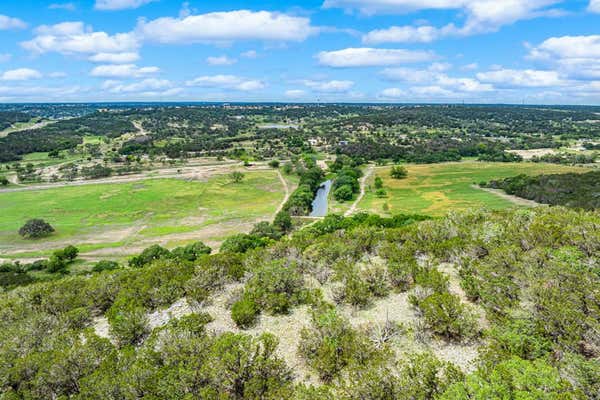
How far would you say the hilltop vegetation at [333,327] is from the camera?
49.1 feet

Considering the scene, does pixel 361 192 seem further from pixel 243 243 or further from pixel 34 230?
pixel 34 230

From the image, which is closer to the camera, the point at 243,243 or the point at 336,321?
the point at 336,321

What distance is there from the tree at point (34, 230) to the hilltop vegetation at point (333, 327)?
57.2 metres

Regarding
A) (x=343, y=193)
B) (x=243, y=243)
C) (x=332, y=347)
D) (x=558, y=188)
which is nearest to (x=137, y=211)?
(x=243, y=243)

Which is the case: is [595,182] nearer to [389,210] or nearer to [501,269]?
[389,210]

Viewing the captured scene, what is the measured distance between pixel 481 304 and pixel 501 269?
3.61 m

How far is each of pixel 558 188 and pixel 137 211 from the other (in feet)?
397

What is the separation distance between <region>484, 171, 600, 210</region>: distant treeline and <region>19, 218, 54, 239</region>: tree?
126m

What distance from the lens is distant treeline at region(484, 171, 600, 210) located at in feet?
282

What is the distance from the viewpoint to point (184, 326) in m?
21.2

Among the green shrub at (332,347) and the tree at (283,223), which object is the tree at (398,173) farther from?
the green shrub at (332,347)

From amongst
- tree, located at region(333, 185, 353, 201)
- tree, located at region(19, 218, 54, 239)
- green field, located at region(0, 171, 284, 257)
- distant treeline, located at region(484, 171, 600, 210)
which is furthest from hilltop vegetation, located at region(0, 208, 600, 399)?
tree, located at region(333, 185, 353, 201)

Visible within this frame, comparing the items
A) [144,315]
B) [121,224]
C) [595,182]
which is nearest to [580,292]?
[144,315]

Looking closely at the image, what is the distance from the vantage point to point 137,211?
95.3 m
